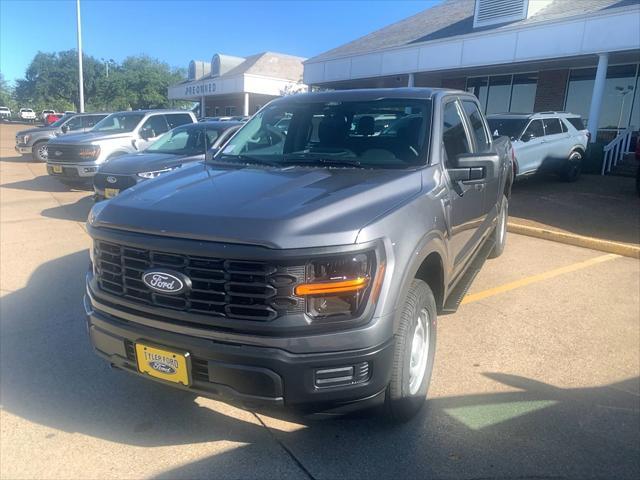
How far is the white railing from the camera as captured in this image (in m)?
14.3

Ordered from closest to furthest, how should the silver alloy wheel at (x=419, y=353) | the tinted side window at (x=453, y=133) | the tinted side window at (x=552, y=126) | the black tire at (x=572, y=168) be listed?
the silver alloy wheel at (x=419, y=353), the tinted side window at (x=453, y=133), the tinted side window at (x=552, y=126), the black tire at (x=572, y=168)

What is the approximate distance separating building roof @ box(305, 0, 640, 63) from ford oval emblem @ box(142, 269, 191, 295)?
617 inches

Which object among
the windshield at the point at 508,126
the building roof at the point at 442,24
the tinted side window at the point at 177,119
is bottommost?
the tinted side window at the point at 177,119

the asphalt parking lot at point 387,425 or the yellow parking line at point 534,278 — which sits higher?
the yellow parking line at point 534,278

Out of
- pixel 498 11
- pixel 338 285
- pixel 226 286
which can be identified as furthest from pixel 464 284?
pixel 498 11

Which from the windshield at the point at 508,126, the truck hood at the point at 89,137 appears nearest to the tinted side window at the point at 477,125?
the windshield at the point at 508,126

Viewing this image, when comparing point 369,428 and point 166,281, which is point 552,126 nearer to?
point 369,428

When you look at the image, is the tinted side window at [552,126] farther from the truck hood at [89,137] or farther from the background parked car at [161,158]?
the truck hood at [89,137]

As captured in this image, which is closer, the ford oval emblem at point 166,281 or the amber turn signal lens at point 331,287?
the amber turn signal lens at point 331,287

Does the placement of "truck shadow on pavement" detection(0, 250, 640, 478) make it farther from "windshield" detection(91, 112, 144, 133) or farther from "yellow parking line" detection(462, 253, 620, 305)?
"windshield" detection(91, 112, 144, 133)

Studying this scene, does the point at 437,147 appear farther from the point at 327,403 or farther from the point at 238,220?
the point at 327,403

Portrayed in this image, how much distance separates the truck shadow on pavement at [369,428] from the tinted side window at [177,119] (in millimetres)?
8927

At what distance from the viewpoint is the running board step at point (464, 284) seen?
3.71 meters

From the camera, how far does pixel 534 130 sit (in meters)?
11.2
